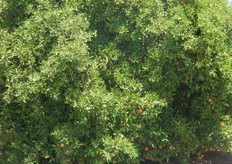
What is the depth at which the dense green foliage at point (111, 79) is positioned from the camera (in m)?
4.73

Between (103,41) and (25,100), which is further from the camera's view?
(103,41)

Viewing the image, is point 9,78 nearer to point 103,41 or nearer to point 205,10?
point 103,41

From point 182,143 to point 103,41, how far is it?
182 centimetres

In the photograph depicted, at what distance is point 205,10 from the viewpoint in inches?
205

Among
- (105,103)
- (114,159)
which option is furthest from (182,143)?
(105,103)

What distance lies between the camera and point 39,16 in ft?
16.2

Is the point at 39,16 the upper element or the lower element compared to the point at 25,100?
upper

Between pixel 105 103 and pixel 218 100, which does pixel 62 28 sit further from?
pixel 218 100

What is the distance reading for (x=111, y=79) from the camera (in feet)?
17.2

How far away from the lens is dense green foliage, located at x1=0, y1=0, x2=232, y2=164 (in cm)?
473

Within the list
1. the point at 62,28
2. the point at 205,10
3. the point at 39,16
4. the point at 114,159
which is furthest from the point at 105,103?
the point at 205,10

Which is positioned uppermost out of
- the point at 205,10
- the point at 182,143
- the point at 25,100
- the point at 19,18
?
the point at 205,10

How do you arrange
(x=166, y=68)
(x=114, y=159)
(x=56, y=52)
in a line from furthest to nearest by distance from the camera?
(x=166, y=68), (x=114, y=159), (x=56, y=52)

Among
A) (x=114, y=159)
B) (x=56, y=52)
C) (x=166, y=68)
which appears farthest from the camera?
(x=166, y=68)
